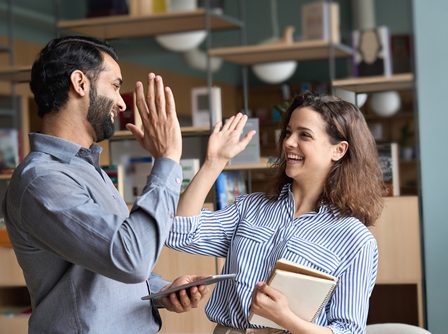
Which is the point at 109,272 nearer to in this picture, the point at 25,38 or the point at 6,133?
the point at 6,133

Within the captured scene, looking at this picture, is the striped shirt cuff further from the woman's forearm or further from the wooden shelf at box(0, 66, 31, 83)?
the wooden shelf at box(0, 66, 31, 83)

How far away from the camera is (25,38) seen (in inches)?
289

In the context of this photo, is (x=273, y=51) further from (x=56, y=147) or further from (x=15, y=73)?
(x=56, y=147)

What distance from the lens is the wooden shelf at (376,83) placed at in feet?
12.1

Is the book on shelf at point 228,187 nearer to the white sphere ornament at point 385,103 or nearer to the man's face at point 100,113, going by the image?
the man's face at point 100,113

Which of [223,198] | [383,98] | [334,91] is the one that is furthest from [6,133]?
[383,98]

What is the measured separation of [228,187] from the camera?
3695 mm

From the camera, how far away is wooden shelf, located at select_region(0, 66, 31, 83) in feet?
11.9

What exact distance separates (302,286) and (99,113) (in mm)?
555

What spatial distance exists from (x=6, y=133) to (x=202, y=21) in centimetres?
188

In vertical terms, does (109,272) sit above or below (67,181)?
below

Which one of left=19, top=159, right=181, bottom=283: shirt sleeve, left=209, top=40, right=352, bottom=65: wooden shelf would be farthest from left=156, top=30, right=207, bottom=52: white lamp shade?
left=19, top=159, right=181, bottom=283: shirt sleeve

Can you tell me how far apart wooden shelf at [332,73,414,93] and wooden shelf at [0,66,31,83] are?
155cm

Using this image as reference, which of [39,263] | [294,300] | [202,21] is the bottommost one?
[294,300]
